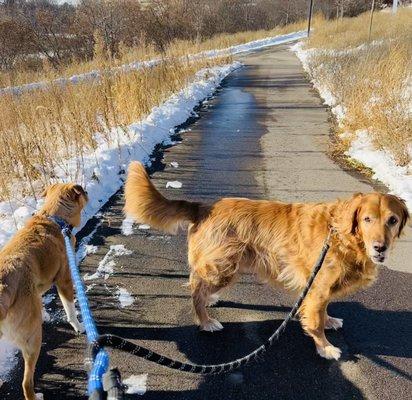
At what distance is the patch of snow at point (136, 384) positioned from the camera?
8.95ft

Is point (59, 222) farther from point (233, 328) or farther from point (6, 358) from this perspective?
point (233, 328)

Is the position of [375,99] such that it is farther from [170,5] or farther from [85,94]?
[170,5]

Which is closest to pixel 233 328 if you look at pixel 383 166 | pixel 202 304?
pixel 202 304

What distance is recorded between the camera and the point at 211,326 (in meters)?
3.30

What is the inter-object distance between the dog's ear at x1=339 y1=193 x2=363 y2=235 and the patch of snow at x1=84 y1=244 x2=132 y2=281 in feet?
7.90

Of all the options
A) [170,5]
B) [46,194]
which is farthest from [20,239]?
[170,5]

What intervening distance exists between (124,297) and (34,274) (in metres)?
1.17

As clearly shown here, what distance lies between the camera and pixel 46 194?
12.2 feet

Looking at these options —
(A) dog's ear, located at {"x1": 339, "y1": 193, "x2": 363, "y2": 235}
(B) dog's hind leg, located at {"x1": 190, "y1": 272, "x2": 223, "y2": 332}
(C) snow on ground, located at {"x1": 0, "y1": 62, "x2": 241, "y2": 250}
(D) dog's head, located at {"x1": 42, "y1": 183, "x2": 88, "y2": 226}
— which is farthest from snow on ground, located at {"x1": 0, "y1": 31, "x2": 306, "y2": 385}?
(A) dog's ear, located at {"x1": 339, "y1": 193, "x2": 363, "y2": 235}

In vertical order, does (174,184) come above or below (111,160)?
below

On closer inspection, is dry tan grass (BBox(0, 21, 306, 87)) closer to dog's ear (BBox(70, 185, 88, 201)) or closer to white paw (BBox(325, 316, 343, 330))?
dog's ear (BBox(70, 185, 88, 201))

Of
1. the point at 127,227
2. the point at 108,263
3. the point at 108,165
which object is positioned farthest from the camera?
the point at 108,165

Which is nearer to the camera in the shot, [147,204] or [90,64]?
[147,204]

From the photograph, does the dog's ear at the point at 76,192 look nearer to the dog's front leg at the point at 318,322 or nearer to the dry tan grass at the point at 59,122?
the dry tan grass at the point at 59,122
